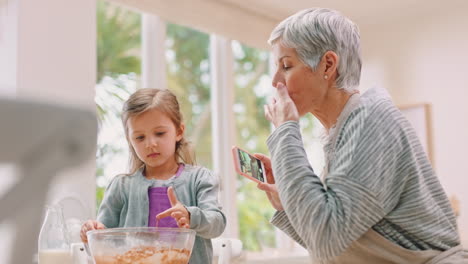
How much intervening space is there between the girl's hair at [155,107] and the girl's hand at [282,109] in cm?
46

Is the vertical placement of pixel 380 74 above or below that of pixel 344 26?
above

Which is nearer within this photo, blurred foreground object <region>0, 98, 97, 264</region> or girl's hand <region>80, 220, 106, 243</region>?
blurred foreground object <region>0, 98, 97, 264</region>

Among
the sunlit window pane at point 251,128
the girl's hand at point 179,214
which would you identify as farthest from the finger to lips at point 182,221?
the sunlit window pane at point 251,128

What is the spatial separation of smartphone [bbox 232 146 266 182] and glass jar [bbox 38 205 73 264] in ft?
1.74

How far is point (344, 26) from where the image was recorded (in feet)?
4.24

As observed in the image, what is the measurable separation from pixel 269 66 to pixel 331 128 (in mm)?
3659

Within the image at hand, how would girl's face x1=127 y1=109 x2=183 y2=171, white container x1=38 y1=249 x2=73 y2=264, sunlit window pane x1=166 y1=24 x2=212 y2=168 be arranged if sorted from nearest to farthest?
white container x1=38 y1=249 x2=73 y2=264 < girl's face x1=127 y1=109 x2=183 y2=171 < sunlit window pane x1=166 y1=24 x2=212 y2=168

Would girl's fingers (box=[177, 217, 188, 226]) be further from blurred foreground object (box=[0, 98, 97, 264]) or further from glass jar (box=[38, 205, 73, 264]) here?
blurred foreground object (box=[0, 98, 97, 264])

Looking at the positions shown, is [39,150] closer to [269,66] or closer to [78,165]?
[78,165]

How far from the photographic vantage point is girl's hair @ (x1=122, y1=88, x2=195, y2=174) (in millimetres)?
1688

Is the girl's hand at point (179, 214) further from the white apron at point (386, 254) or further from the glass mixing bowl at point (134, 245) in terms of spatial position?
the white apron at point (386, 254)

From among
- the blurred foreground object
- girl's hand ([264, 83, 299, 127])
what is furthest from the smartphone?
the blurred foreground object

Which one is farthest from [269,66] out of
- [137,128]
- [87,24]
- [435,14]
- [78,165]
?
[78,165]

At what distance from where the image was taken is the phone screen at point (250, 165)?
140 centimetres
